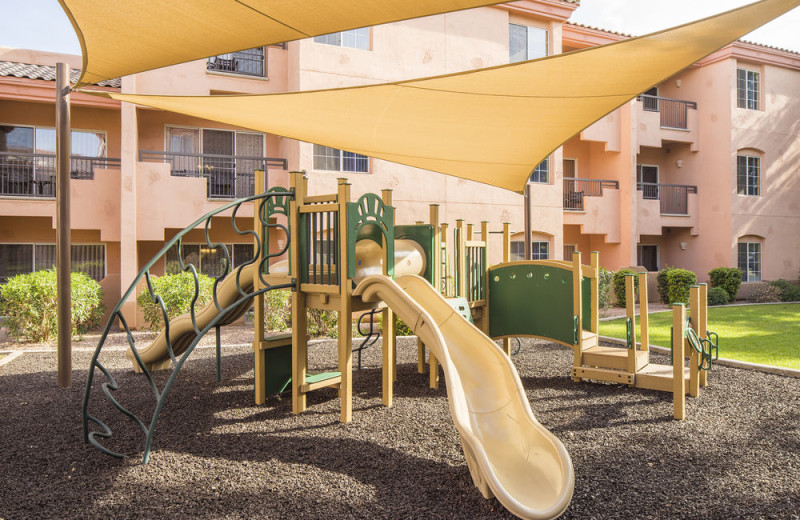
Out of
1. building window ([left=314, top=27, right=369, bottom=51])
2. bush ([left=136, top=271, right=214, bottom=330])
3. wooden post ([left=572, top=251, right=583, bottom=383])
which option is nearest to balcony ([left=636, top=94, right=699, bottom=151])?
building window ([left=314, top=27, right=369, bottom=51])

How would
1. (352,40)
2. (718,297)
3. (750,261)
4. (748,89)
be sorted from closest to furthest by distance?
(352,40)
(718,297)
(748,89)
(750,261)

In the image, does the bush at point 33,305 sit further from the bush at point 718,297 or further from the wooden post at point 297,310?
the bush at point 718,297

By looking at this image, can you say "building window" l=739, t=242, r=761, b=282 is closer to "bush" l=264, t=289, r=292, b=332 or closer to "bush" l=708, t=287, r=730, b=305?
"bush" l=708, t=287, r=730, b=305

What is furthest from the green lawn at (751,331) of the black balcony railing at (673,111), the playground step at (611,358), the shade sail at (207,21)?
the shade sail at (207,21)

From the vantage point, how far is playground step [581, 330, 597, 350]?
624 centimetres

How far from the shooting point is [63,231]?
5.94 m

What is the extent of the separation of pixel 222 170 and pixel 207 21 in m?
9.83

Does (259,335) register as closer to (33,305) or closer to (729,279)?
(33,305)

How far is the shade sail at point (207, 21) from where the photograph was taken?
2799mm

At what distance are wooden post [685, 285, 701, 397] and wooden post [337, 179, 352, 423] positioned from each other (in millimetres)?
3650

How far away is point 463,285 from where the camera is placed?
643 centimetres

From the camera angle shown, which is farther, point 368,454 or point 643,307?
point 643,307

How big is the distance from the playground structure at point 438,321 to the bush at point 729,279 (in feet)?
36.3

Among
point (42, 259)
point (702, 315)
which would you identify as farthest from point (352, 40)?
point (702, 315)
